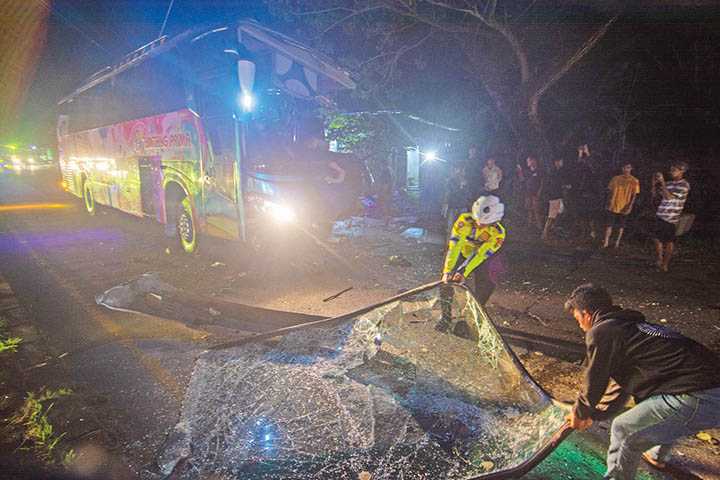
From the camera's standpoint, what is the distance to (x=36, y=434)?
2.87 m

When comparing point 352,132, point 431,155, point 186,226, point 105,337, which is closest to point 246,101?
point 186,226

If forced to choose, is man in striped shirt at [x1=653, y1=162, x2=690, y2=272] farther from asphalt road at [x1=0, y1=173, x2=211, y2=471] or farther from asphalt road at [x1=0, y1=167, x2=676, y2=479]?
asphalt road at [x1=0, y1=173, x2=211, y2=471]

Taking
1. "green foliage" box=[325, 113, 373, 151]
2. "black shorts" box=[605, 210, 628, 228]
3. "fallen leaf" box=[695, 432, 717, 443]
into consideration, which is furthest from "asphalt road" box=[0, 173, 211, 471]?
"green foliage" box=[325, 113, 373, 151]

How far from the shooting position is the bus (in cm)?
577

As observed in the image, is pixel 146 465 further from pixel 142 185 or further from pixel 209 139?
pixel 142 185

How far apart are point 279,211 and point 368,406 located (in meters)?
3.85

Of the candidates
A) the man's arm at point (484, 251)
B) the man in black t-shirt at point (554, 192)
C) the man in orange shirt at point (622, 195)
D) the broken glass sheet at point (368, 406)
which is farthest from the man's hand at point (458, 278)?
the man in black t-shirt at point (554, 192)

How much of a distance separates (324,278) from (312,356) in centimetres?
276

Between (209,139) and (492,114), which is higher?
(492,114)

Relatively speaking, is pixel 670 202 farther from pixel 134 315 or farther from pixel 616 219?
pixel 134 315

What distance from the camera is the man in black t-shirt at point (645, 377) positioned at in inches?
79.2

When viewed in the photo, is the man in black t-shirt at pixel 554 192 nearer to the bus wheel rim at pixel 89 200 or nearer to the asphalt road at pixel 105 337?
the asphalt road at pixel 105 337

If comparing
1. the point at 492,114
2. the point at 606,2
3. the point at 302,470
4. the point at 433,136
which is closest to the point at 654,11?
the point at 606,2

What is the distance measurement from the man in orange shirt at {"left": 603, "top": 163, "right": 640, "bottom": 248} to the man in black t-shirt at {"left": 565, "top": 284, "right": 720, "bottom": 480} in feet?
22.6
